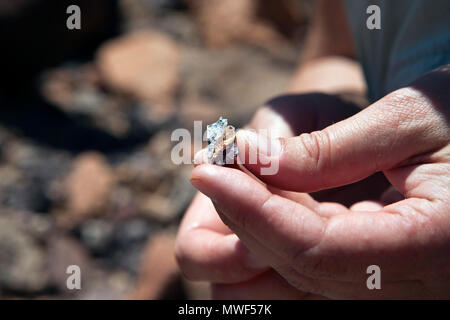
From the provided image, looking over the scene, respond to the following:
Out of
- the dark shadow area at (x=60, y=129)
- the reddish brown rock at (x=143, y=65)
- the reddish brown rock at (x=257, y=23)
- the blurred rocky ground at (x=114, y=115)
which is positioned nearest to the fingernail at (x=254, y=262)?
the blurred rocky ground at (x=114, y=115)

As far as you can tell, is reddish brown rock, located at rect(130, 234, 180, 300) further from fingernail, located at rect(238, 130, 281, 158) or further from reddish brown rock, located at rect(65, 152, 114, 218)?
fingernail, located at rect(238, 130, 281, 158)

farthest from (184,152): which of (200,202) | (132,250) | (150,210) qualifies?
(200,202)

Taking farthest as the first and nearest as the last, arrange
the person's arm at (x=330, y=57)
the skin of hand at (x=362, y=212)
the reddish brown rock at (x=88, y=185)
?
the reddish brown rock at (x=88, y=185)
the person's arm at (x=330, y=57)
the skin of hand at (x=362, y=212)

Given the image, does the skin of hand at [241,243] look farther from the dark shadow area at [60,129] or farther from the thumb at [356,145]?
the dark shadow area at [60,129]

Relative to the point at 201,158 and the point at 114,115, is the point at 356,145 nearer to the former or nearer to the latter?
the point at 201,158

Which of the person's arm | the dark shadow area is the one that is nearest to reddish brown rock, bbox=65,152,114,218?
the dark shadow area

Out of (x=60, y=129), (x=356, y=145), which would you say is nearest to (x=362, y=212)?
(x=356, y=145)

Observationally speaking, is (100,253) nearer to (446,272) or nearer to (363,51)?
(363,51)
